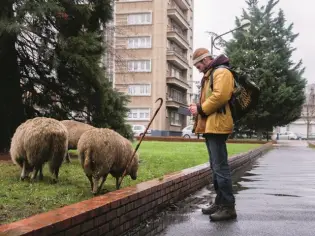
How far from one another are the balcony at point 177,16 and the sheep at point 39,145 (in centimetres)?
5666

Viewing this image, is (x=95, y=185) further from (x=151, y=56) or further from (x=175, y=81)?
(x=175, y=81)

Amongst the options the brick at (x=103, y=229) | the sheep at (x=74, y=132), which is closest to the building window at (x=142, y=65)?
the sheep at (x=74, y=132)

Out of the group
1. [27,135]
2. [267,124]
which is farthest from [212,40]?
[27,135]

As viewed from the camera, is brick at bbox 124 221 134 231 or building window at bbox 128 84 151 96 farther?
building window at bbox 128 84 151 96

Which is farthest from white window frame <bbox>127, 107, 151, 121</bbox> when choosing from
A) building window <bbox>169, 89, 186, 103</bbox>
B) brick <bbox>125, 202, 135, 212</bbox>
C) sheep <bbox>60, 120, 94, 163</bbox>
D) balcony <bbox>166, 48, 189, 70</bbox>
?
brick <bbox>125, 202, 135, 212</bbox>

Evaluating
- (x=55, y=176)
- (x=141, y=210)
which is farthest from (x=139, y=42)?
(x=141, y=210)

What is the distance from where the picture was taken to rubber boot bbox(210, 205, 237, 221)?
6570 mm

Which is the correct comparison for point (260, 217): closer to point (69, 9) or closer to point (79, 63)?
point (79, 63)

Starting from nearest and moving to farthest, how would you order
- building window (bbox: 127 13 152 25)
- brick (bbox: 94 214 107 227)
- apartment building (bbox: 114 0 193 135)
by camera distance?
brick (bbox: 94 214 107 227), apartment building (bbox: 114 0 193 135), building window (bbox: 127 13 152 25)

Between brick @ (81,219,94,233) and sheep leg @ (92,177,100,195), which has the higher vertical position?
sheep leg @ (92,177,100,195)

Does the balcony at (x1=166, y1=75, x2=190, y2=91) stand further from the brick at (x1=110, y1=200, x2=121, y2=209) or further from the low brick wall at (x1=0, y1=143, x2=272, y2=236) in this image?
the brick at (x1=110, y1=200, x2=121, y2=209)

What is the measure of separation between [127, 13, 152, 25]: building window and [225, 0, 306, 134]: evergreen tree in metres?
15.6

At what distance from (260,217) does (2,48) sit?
27.4ft

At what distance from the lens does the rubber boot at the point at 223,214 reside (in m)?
6.57
